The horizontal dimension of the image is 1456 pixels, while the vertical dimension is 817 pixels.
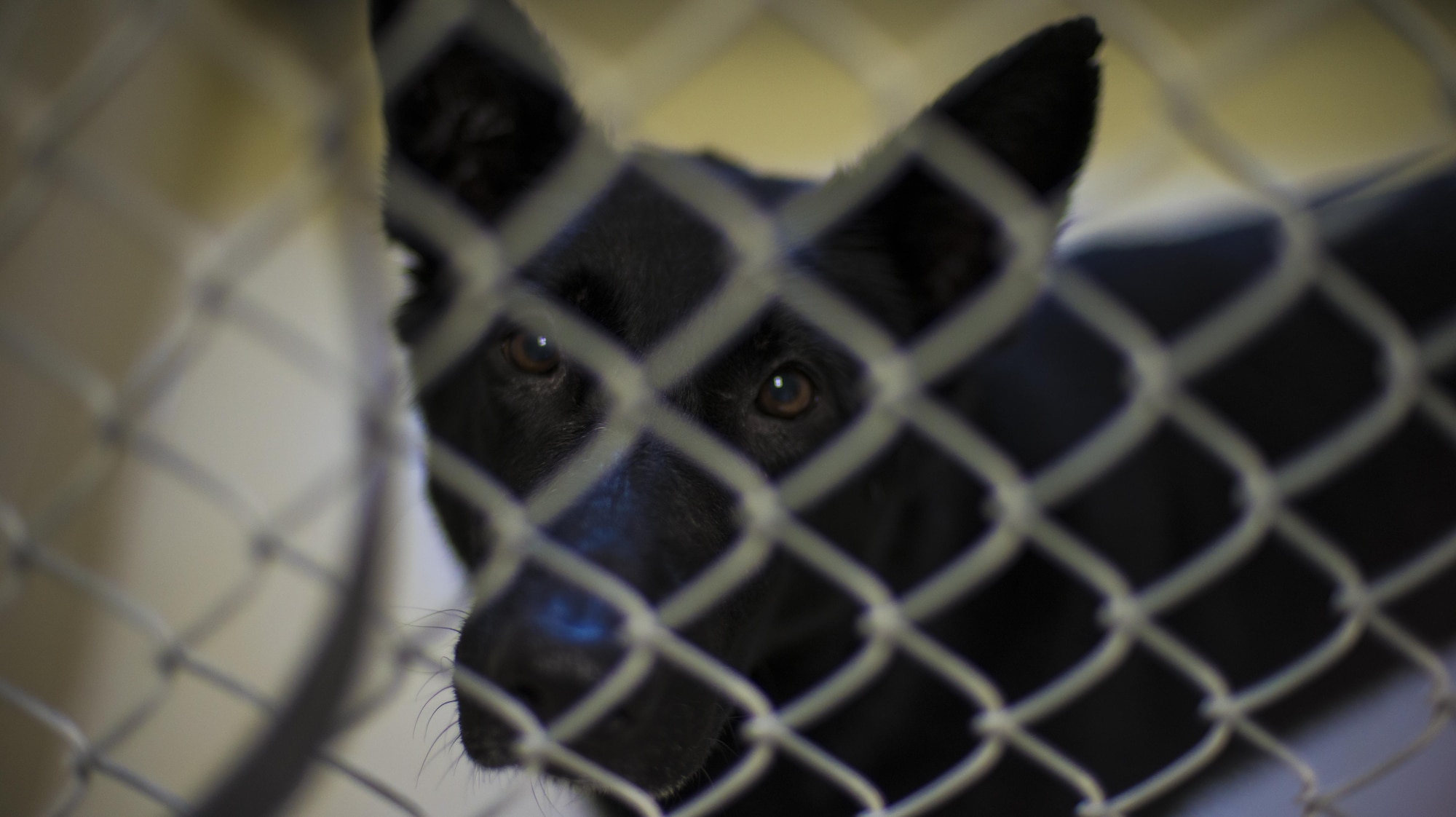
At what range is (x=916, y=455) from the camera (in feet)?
5.04

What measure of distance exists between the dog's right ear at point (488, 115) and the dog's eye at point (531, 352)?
0.80 ft

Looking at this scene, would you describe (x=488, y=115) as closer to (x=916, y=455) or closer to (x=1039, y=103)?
(x=1039, y=103)

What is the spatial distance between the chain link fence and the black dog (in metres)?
0.02

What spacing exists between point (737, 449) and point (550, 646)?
450 mm

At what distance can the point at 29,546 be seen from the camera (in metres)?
0.97

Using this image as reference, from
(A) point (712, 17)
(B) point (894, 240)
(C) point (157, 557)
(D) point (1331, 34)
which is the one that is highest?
(D) point (1331, 34)

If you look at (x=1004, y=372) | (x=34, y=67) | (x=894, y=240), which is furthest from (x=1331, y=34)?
(x=34, y=67)

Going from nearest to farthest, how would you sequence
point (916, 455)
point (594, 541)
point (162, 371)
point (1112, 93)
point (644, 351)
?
1. point (162, 371)
2. point (594, 541)
3. point (644, 351)
4. point (916, 455)
5. point (1112, 93)

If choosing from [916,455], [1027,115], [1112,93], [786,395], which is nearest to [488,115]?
[786,395]

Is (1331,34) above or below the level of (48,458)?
above

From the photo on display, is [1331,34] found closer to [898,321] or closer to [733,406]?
[898,321]

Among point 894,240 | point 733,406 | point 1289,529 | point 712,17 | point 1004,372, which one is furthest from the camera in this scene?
point 1004,372

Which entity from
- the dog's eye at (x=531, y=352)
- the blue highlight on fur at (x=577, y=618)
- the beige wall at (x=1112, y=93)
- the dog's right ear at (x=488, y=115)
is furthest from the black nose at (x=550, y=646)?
the beige wall at (x=1112, y=93)

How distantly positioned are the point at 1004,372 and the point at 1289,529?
836 mm
